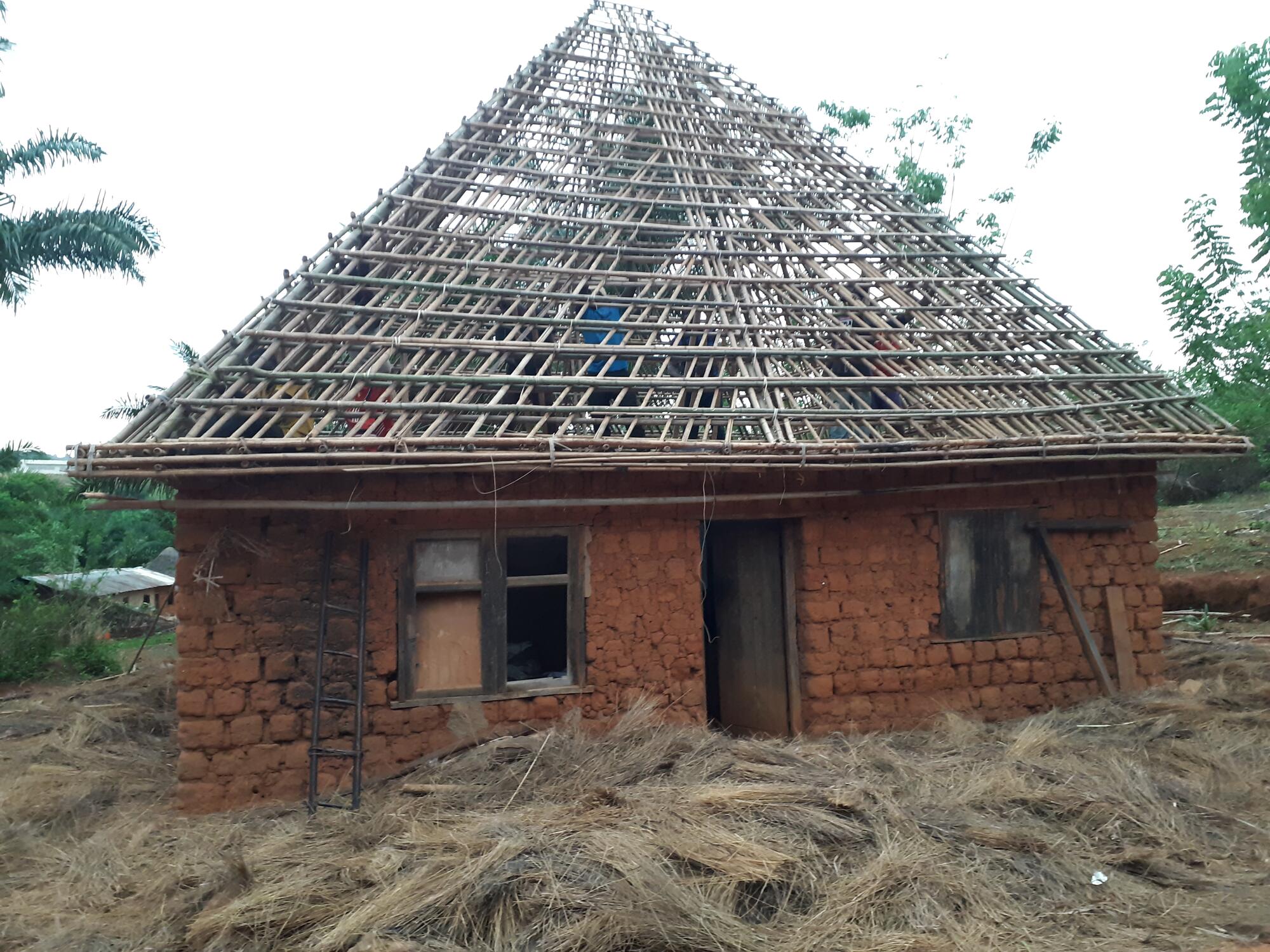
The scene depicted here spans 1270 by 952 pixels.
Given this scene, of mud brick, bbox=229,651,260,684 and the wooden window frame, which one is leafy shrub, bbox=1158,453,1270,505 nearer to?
the wooden window frame

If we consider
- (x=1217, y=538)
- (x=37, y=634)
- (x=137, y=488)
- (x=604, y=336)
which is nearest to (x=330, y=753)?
(x=137, y=488)

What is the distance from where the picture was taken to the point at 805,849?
5.02m

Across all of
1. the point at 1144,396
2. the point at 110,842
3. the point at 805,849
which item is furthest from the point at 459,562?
the point at 1144,396

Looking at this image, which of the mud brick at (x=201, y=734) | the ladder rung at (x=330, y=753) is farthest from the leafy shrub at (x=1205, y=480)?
the mud brick at (x=201, y=734)

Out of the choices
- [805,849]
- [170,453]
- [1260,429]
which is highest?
[1260,429]

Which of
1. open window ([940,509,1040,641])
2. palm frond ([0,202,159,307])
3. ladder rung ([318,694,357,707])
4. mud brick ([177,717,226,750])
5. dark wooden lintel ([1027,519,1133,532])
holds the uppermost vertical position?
palm frond ([0,202,159,307])

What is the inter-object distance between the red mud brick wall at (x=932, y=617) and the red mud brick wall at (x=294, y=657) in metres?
1.60

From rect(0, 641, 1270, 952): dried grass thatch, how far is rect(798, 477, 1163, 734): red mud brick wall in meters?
0.61

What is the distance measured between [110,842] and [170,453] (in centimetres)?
243

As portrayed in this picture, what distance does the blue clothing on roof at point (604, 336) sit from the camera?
7867 millimetres

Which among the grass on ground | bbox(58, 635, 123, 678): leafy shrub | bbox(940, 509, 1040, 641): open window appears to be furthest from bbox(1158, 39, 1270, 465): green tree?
bbox(58, 635, 123, 678): leafy shrub

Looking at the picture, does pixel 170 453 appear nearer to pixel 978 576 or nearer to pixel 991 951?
pixel 991 951

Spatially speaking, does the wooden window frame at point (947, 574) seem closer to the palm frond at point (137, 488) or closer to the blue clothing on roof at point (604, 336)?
the blue clothing on roof at point (604, 336)

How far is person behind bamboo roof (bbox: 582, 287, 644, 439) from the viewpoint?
749cm
